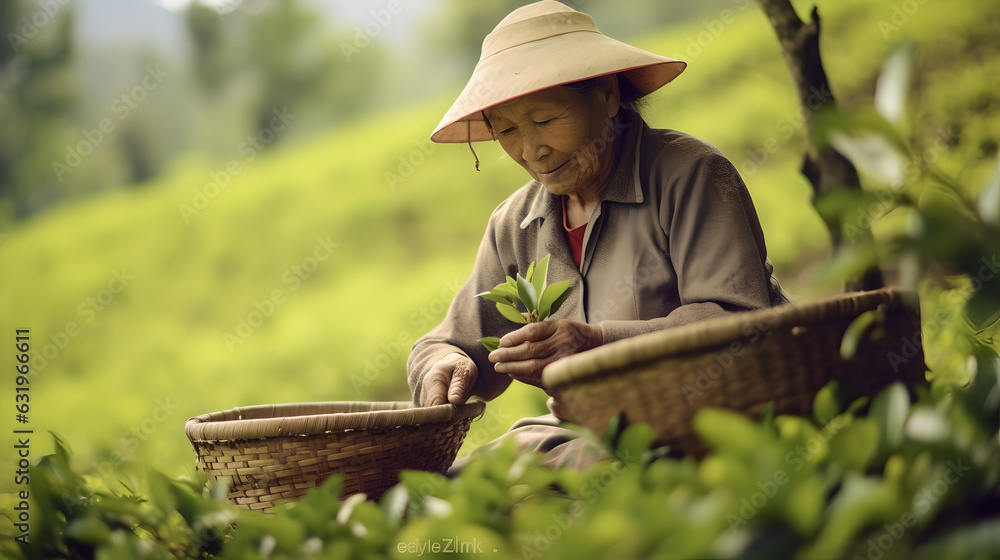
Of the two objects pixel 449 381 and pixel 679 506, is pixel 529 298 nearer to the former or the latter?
pixel 449 381

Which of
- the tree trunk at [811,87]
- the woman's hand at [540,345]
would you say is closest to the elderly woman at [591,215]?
the woman's hand at [540,345]

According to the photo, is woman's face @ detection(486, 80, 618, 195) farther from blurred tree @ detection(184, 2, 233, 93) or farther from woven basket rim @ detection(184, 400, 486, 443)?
blurred tree @ detection(184, 2, 233, 93)

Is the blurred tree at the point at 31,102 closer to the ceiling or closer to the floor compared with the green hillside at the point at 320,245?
closer to the ceiling

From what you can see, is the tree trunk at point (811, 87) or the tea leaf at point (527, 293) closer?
the tea leaf at point (527, 293)

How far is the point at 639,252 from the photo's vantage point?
57.6 inches

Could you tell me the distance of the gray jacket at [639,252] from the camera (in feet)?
Result: 4.23

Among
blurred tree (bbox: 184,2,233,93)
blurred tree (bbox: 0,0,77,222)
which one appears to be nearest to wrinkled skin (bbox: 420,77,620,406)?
blurred tree (bbox: 184,2,233,93)

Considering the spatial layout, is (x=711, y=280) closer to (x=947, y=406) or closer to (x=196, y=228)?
(x=947, y=406)

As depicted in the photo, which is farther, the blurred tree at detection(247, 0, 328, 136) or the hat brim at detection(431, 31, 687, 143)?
the blurred tree at detection(247, 0, 328, 136)

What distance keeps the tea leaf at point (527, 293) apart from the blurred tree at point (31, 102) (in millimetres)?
4473

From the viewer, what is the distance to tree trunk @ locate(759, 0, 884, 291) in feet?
6.21

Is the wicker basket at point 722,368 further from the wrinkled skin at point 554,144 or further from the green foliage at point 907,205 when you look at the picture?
the wrinkled skin at point 554,144

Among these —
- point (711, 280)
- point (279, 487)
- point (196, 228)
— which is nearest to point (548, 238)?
point (711, 280)

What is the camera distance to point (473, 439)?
3191mm
